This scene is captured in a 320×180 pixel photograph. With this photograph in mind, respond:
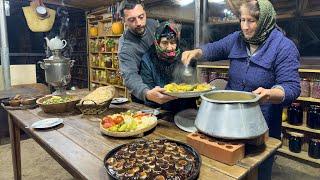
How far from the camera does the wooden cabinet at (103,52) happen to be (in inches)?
218

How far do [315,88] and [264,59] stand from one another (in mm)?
1775

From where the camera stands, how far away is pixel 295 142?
3.03 metres

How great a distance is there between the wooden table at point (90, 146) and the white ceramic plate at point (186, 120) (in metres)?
0.03

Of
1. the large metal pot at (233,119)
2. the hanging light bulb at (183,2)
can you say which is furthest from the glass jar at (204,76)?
the large metal pot at (233,119)

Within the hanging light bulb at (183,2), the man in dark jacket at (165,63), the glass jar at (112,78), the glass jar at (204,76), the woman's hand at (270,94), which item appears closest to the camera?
the woman's hand at (270,94)

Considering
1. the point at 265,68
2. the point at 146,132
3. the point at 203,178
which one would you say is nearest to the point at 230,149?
the point at 203,178

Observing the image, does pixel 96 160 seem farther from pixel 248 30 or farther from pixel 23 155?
pixel 23 155

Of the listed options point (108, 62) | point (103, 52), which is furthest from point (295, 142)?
point (103, 52)

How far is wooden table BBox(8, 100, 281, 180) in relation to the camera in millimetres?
1000

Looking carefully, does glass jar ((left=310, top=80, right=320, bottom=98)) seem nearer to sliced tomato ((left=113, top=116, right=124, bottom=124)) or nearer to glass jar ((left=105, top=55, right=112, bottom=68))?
sliced tomato ((left=113, top=116, right=124, bottom=124))

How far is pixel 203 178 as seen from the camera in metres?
0.94

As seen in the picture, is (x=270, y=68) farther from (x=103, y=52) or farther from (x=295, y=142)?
(x=103, y=52)

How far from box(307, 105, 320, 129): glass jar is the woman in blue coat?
5.05 ft

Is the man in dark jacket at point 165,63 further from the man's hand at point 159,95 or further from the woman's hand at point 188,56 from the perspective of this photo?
the man's hand at point 159,95
